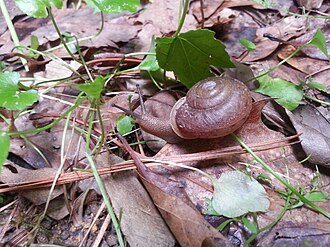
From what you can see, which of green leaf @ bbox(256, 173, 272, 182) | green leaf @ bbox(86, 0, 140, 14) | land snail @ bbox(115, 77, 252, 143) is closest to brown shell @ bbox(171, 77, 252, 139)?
land snail @ bbox(115, 77, 252, 143)

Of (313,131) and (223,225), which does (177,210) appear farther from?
(313,131)

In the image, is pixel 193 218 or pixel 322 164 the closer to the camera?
pixel 193 218

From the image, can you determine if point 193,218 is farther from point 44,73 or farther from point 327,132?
point 44,73

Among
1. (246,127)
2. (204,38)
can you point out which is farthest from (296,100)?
(204,38)

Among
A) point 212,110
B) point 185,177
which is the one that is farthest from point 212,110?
Result: point 185,177

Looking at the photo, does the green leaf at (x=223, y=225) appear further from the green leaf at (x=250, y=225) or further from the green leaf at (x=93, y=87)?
the green leaf at (x=93, y=87)

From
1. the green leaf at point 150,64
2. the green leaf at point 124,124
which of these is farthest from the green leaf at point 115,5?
the green leaf at point 124,124
